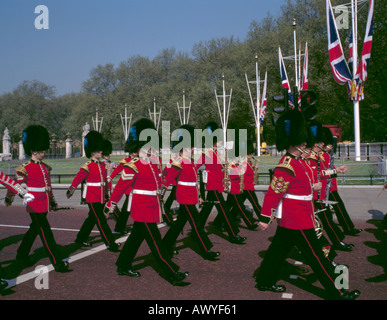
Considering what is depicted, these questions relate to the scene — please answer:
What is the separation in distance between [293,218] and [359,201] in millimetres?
7769

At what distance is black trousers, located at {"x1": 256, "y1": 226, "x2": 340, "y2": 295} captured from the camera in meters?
4.19

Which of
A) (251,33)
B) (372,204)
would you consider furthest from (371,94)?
(372,204)

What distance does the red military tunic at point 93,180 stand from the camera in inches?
267

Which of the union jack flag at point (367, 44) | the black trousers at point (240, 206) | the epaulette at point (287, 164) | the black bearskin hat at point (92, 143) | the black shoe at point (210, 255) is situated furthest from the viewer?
the union jack flag at point (367, 44)

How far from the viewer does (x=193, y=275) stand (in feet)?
17.2

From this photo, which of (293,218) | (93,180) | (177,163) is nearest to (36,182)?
(93,180)

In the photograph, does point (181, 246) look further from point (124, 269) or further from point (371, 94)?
point (371, 94)

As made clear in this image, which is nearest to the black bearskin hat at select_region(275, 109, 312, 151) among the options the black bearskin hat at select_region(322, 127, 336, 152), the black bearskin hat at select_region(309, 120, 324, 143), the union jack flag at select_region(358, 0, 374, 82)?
the black bearskin hat at select_region(309, 120, 324, 143)

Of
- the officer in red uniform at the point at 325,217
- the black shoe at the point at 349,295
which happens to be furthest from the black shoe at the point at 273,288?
the officer in red uniform at the point at 325,217

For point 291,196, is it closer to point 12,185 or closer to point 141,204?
point 141,204

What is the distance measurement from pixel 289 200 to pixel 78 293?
8.42 ft

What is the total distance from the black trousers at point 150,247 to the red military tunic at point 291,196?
1321 mm

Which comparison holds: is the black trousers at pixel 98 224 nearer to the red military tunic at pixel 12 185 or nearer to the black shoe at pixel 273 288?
the red military tunic at pixel 12 185
